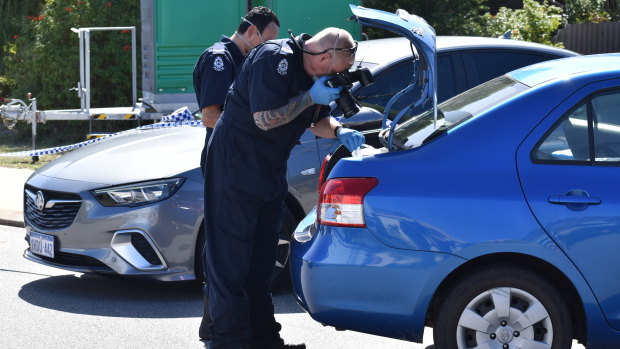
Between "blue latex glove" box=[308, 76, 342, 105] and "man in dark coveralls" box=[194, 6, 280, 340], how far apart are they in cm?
101

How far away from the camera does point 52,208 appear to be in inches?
261

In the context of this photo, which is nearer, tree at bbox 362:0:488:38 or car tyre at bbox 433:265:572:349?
car tyre at bbox 433:265:572:349

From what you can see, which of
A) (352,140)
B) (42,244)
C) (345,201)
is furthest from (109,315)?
(345,201)

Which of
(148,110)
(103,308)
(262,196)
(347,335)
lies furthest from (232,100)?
(148,110)

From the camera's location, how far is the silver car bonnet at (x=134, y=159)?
253 inches

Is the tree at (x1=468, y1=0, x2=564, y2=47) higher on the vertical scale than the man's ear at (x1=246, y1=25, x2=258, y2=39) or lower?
higher

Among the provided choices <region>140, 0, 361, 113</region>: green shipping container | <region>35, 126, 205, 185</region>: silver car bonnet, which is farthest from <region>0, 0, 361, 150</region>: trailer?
<region>35, 126, 205, 185</region>: silver car bonnet

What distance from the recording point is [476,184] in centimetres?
452

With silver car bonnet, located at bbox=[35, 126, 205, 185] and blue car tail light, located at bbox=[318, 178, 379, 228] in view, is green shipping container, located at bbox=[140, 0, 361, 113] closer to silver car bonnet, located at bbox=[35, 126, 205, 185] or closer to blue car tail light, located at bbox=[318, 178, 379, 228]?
silver car bonnet, located at bbox=[35, 126, 205, 185]

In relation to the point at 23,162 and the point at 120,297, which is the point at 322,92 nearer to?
the point at 120,297

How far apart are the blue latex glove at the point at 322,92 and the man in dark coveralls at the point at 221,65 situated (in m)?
1.01

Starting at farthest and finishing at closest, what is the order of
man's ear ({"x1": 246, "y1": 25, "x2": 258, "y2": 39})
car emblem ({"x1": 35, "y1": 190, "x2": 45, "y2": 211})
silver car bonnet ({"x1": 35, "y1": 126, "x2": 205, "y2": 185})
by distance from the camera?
car emblem ({"x1": 35, "y1": 190, "x2": 45, "y2": 211}) → silver car bonnet ({"x1": 35, "y1": 126, "x2": 205, "y2": 185}) → man's ear ({"x1": 246, "y1": 25, "x2": 258, "y2": 39})

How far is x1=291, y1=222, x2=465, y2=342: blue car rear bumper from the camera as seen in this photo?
178 inches

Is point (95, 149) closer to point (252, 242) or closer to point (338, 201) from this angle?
point (252, 242)
